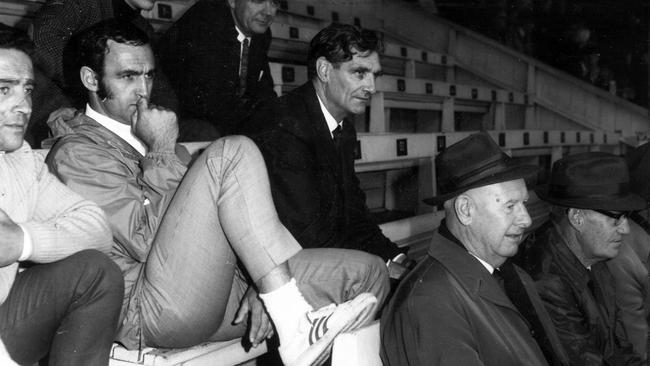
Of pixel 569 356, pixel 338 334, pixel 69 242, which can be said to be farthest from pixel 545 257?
pixel 69 242

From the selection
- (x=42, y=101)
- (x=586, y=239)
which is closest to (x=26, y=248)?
(x=42, y=101)

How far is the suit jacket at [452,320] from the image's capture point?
3.46ft

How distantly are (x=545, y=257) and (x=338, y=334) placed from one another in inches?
28.6

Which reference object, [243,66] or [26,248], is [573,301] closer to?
[26,248]

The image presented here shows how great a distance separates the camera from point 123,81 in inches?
57.2

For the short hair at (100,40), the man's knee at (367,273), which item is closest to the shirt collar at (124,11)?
the short hair at (100,40)

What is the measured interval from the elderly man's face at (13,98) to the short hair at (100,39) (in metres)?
0.34

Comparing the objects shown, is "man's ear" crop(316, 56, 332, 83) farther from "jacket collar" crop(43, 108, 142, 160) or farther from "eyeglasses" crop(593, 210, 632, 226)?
"eyeglasses" crop(593, 210, 632, 226)

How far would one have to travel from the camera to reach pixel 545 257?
1.58 metres

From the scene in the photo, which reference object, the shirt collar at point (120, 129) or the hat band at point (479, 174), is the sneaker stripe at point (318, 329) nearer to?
the hat band at point (479, 174)

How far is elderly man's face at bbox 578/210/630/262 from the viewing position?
162cm

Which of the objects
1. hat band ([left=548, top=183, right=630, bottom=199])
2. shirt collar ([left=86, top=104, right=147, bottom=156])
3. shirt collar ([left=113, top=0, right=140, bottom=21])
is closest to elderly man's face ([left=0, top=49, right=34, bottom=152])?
shirt collar ([left=86, top=104, right=147, bottom=156])

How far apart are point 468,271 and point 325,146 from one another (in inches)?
25.7

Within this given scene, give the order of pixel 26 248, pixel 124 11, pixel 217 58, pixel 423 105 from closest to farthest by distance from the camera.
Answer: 1. pixel 26 248
2. pixel 124 11
3. pixel 217 58
4. pixel 423 105
